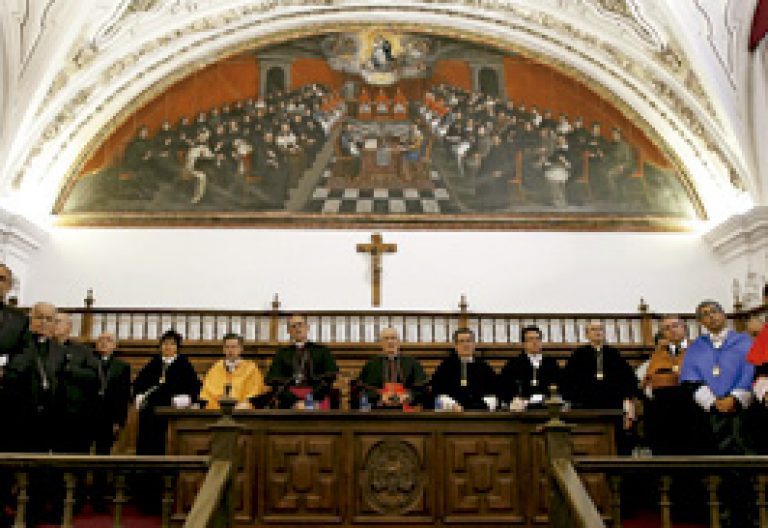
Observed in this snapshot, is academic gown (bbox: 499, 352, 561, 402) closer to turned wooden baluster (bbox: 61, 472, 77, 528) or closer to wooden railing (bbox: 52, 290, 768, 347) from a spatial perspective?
wooden railing (bbox: 52, 290, 768, 347)

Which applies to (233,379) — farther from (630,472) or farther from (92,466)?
(630,472)

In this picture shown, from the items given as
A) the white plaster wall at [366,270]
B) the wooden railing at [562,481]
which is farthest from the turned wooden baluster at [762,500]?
the white plaster wall at [366,270]

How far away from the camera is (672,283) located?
1096 cm

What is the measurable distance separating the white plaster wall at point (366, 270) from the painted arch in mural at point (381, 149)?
0.83 ft

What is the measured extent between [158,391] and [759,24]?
8.14 metres

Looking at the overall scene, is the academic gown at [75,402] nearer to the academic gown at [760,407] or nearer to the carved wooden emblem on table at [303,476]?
the carved wooden emblem on table at [303,476]

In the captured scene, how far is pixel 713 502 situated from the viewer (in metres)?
4.09

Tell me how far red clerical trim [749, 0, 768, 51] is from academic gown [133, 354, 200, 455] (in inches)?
305

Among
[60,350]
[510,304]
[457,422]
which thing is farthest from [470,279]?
[60,350]

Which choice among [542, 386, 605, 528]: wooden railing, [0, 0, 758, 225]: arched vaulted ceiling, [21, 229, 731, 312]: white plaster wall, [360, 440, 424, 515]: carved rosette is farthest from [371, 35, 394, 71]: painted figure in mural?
[542, 386, 605, 528]: wooden railing

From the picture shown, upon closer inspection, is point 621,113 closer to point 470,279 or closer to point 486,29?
point 486,29

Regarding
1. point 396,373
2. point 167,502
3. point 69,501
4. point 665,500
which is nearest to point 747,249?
point 396,373

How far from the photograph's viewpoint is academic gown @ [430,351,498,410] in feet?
24.7

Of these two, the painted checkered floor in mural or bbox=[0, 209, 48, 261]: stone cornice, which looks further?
the painted checkered floor in mural
